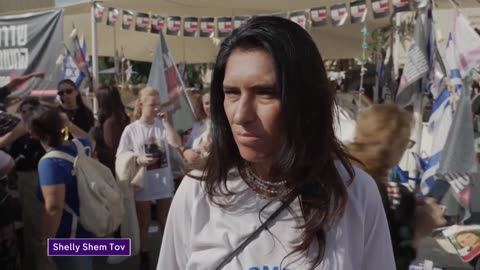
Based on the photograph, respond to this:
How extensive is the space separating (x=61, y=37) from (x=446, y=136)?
4.31m

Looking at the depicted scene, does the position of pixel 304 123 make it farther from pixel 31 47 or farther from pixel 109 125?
pixel 31 47

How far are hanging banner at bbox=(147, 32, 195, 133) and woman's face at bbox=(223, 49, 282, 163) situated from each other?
154 inches

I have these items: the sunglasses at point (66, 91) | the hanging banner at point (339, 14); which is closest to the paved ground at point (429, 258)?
the sunglasses at point (66, 91)

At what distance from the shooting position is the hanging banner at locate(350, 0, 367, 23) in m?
6.95

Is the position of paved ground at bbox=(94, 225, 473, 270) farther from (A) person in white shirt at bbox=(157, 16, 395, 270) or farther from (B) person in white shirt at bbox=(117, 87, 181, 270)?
(A) person in white shirt at bbox=(157, 16, 395, 270)

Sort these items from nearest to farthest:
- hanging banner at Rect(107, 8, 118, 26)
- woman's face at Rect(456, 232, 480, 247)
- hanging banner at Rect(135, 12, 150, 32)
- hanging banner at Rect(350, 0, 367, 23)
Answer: woman's face at Rect(456, 232, 480, 247) < hanging banner at Rect(350, 0, 367, 23) < hanging banner at Rect(107, 8, 118, 26) < hanging banner at Rect(135, 12, 150, 32)

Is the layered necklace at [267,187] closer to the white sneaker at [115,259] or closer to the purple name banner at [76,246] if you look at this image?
the purple name banner at [76,246]

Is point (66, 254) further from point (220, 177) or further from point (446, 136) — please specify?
point (446, 136)

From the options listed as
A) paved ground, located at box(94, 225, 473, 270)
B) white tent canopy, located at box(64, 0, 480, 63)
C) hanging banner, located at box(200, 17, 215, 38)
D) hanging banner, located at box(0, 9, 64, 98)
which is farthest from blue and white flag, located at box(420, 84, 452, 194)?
hanging banner, located at box(200, 17, 215, 38)

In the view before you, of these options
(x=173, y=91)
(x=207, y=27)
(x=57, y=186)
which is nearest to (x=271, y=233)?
(x=57, y=186)

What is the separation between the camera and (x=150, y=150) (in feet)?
14.6

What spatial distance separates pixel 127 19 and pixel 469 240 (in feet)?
22.8

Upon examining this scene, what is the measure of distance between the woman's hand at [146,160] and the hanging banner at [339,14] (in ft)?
13.5

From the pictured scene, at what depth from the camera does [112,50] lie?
1360 centimetres
